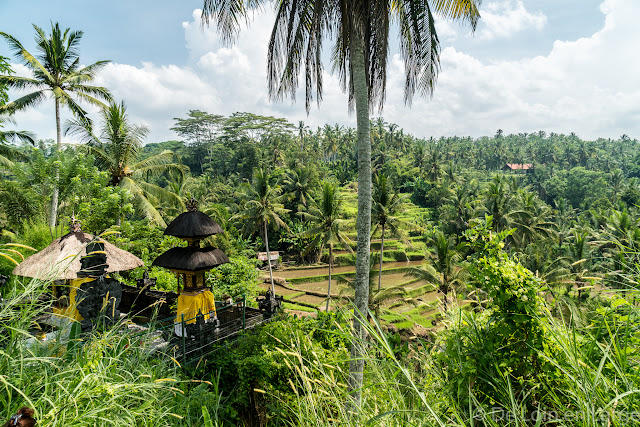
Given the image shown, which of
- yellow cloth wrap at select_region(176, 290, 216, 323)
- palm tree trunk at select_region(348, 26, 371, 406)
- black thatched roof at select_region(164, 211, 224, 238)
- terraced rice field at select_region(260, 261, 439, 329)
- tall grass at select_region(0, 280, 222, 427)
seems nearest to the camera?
tall grass at select_region(0, 280, 222, 427)

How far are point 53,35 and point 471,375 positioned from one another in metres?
20.0

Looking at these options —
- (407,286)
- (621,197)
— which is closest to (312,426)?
(407,286)

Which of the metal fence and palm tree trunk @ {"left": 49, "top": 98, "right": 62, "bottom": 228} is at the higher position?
palm tree trunk @ {"left": 49, "top": 98, "right": 62, "bottom": 228}

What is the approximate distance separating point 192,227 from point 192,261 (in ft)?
2.53

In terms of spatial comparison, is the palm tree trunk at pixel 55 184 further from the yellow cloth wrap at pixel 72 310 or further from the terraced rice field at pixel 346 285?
the terraced rice field at pixel 346 285

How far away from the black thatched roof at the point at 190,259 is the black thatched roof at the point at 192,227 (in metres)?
0.41

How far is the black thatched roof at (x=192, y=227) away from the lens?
25.4 ft

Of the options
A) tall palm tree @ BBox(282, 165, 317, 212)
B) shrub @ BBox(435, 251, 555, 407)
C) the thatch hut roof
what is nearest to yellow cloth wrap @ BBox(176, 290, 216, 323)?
the thatch hut roof

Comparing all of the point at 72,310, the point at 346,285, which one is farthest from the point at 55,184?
the point at 346,285

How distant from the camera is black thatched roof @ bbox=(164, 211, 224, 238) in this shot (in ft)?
25.4

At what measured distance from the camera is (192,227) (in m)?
7.80

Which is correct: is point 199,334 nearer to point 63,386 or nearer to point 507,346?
point 63,386

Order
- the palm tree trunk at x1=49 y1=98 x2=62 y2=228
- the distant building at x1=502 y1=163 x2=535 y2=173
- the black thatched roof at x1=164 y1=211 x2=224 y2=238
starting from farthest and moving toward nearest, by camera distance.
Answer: the distant building at x1=502 y1=163 x2=535 y2=173 → the palm tree trunk at x1=49 y1=98 x2=62 y2=228 → the black thatched roof at x1=164 y1=211 x2=224 y2=238

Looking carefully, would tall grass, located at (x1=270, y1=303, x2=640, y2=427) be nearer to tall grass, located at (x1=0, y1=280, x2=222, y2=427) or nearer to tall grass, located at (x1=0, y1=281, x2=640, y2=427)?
tall grass, located at (x1=0, y1=281, x2=640, y2=427)
